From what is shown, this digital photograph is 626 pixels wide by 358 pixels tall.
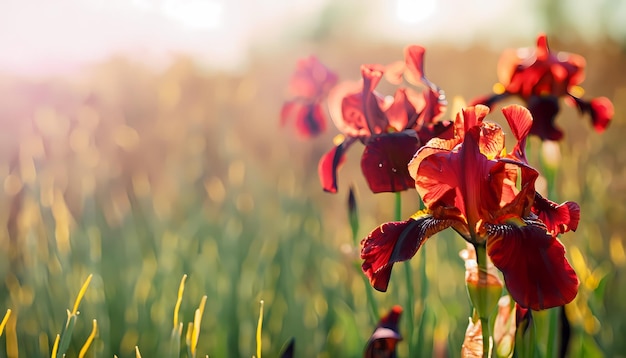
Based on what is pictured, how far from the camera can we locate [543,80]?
5.44 feet

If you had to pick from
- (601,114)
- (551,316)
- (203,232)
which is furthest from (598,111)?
(203,232)

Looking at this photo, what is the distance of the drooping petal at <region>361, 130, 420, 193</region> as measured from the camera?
1.16 m

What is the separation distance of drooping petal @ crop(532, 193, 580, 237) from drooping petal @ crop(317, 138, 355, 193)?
46 centimetres

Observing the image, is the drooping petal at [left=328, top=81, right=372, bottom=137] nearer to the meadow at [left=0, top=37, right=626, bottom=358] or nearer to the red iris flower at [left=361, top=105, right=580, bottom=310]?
the meadow at [left=0, top=37, right=626, bottom=358]

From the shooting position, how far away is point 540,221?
0.90 m

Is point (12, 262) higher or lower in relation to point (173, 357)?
lower

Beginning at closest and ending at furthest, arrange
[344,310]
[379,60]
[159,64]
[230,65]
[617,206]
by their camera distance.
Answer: [344,310]
[617,206]
[159,64]
[230,65]
[379,60]

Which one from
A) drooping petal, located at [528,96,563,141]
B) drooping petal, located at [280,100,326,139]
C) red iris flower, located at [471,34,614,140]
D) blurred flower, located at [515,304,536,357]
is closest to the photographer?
blurred flower, located at [515,304,536,357]

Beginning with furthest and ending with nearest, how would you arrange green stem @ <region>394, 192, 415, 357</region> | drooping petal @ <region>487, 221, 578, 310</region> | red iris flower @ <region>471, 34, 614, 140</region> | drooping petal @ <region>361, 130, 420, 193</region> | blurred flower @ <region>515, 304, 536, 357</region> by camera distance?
1. red iris flower @ <region>471, 34, 614, 140</region>
2. green stem @ <region>394, 192, 415, 357</region>
3. drooping petal @ <region>361, 130, 420, 193</region>
4. blurred flower @ <region>515, 304, 536, 357</region>
5. drooping petal @ <region>487, 221, 578, 310</region>

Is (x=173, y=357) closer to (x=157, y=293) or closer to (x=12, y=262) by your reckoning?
(x=157, y=293)

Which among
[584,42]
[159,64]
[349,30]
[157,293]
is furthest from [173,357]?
[349,30]

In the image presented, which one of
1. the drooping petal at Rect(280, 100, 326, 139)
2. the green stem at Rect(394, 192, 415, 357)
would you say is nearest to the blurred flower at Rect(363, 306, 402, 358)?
the green stem at Rect(394, 192, 415, 357)

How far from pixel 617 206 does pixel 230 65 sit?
2125 mm

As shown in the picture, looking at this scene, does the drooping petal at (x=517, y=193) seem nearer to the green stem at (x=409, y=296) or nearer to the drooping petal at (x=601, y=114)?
the green stem at (x=409, y=296)
